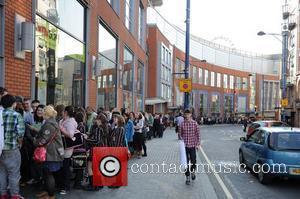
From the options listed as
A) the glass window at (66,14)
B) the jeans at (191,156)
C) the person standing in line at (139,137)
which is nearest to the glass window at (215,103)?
the person standing in line at (139,137)

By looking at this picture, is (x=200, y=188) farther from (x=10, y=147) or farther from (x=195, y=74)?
(x=195, y=74)

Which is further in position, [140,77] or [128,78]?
[140,77]

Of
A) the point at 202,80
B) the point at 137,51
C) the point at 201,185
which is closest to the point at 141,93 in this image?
the point at 137,51

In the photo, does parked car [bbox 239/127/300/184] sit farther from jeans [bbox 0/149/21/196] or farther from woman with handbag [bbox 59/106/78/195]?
jeans [bbox 0/149/21/196]

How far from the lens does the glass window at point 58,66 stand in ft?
36.9

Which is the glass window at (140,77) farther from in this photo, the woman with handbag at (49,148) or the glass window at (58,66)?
the woman with handbag at (49,148)

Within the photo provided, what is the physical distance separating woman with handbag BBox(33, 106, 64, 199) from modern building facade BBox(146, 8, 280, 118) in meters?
29.2

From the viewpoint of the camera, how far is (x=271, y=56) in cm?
11506

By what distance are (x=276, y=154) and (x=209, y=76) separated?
2990 inches

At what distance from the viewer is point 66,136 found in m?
8.13

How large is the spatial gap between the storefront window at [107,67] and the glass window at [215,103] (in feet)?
215

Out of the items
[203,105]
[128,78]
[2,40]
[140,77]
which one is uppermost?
[140,77]

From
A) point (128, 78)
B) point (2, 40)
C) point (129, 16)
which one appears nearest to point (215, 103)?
point (129, 16)

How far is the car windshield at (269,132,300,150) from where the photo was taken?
10.0m
